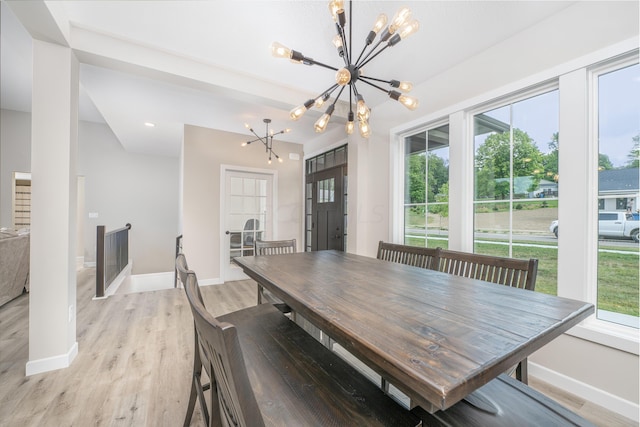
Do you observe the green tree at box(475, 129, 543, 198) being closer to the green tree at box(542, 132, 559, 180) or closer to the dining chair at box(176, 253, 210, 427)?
the green tree at box(542, 132, 559, 180)

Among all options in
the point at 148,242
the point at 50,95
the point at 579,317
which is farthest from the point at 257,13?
the point at 148,242

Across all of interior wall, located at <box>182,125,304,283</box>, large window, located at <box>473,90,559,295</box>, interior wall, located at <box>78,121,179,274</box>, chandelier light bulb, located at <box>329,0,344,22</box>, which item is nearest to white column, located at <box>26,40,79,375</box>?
chandelier light bulb, located at <box>329,0,344,22</box>

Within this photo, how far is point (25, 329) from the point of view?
98.0 inches

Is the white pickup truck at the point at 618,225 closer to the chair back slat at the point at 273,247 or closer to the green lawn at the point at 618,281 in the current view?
the green lawn at the point at 618,281

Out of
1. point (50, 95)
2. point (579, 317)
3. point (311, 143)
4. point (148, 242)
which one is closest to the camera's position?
point (579, 317)

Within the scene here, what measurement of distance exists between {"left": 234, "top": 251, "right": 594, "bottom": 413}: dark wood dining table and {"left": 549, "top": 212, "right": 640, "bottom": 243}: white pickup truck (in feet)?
3.26

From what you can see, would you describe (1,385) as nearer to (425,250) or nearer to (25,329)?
(25,329)

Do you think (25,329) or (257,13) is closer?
(257,13)

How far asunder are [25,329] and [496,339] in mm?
3904

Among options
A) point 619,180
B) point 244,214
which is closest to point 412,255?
point 619,180

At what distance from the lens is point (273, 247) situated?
101 inches

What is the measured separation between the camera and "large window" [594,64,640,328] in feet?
5.07

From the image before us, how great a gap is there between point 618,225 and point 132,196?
750 centimetres

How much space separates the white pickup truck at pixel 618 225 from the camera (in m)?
1.54
